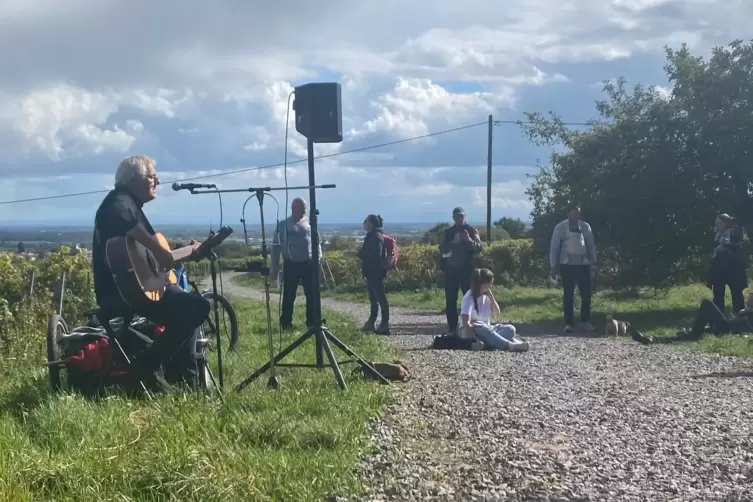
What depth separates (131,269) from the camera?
6.55 metres

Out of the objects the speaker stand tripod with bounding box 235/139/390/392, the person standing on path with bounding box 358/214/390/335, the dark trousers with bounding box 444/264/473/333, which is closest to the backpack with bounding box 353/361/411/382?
the speaker stand tripod with bounding box 235/139/390/392

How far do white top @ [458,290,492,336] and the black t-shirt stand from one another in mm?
5357

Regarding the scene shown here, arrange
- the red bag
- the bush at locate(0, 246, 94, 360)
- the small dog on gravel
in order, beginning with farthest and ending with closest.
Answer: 1. the small dog on gravel
2. the bush at locate(0, 246, 94, 360)
3. the red bag

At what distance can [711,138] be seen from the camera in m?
16.0

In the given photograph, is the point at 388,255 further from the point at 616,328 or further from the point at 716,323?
the point at 716,323

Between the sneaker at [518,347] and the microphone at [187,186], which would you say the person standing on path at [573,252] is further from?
the microphone at [187,186]

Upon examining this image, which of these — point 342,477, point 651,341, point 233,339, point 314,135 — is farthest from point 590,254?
point 342,477

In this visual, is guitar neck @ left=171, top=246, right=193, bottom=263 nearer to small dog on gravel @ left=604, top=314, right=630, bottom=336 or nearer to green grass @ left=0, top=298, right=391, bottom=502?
green grass @ left=0, top=298, right=391, bottom=502

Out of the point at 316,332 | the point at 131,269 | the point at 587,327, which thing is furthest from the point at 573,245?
the point at 131,269

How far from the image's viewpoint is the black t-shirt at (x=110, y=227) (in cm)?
657

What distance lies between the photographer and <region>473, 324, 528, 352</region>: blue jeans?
11.0m

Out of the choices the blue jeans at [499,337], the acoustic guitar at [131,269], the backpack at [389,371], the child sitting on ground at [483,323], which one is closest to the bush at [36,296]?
the acoustic guitar at [131,269]

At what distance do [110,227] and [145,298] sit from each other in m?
0.57

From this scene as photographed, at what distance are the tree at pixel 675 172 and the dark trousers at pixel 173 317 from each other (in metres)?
11.2
